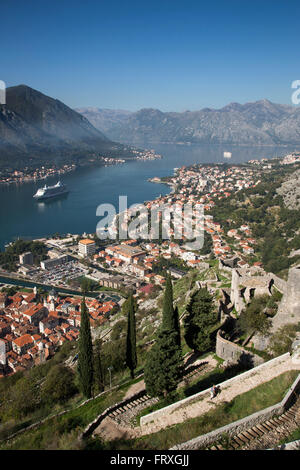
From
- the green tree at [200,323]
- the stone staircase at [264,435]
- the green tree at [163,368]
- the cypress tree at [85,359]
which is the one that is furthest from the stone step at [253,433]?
the cypress tree at [85,359]

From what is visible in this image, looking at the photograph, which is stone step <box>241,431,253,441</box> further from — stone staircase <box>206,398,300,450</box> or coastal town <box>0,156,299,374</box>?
coastal town <box>0,156,299,374</box>

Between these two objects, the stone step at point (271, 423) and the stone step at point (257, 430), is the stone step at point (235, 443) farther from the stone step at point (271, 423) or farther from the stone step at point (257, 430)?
the stone step at point (271, 423)

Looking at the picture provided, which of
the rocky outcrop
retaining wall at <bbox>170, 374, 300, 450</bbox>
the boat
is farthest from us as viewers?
the boat

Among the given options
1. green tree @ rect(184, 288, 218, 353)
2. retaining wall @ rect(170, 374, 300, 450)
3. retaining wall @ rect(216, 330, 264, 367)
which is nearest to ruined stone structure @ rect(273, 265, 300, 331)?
retaining wall @ rect(216, 330, 264, 367)

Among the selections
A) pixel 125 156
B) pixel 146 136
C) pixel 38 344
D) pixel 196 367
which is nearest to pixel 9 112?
pixel 125 156

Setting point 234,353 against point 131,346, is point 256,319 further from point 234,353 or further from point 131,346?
point 131,346

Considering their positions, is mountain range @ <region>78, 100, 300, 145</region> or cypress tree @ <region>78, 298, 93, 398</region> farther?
mountain range @ <region>78, 100, 300, 145</region>

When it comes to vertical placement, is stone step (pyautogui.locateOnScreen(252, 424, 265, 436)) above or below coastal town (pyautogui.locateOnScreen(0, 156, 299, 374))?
above
